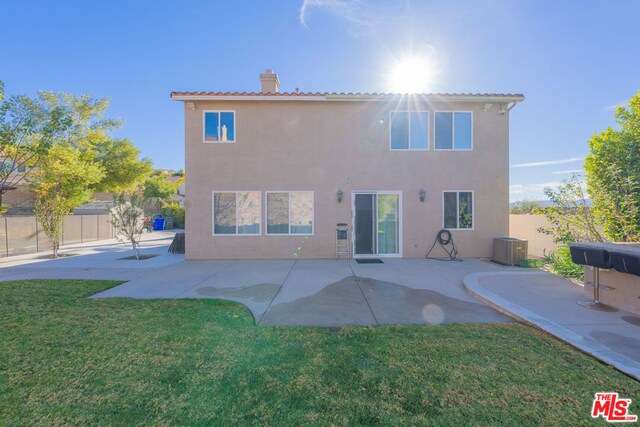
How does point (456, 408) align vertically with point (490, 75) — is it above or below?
below

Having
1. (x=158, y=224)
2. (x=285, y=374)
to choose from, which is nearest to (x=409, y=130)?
(x=285, y=374)

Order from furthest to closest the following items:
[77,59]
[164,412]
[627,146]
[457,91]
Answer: [77,59] → [457,91] → [627,146] → [164,412]

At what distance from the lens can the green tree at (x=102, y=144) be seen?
17547 mm

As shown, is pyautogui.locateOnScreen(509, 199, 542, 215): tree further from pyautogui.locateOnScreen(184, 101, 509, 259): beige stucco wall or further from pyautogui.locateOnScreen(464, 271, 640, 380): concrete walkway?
pyautogui.locateOnScreen(464, 271, 640, 380): concrete walkway

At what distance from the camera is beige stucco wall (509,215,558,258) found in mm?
9922

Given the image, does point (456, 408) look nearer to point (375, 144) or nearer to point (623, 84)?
point (375, 144)

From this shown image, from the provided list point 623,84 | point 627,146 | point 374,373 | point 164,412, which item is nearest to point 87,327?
point 164,412

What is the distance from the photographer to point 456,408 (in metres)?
2.34

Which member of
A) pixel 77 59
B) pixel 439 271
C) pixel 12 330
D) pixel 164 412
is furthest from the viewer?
pixel 77 59

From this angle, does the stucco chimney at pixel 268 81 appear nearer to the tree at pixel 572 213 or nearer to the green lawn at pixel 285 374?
the green lawn at pixel 285 374

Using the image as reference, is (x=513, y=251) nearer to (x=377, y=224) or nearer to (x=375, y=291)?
(x=377, y=224)

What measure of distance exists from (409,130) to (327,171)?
11.2 ft

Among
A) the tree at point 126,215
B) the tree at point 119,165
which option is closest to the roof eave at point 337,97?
the tree at point 126,215

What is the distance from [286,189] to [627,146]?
989 centimetres
